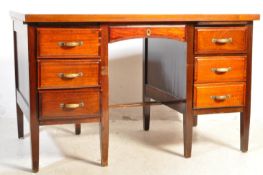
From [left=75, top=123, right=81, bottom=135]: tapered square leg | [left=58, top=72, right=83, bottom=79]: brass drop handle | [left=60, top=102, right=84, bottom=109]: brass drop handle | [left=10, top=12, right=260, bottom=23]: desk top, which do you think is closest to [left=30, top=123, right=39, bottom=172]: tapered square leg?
[left=60, top=102, right=84, bottom=109]: brass drop handle

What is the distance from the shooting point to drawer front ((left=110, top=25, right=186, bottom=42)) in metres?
2.40

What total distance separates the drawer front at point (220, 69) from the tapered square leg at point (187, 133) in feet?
0.66

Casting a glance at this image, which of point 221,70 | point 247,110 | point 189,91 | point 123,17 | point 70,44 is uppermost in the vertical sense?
point 123,17

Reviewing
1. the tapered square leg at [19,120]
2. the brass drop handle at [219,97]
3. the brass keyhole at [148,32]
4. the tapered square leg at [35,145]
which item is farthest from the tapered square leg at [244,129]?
the tapered square leg at [19,120]

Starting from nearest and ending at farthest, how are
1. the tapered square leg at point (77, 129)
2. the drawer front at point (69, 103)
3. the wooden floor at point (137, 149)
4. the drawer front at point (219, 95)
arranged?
the drawer front at point (69, 103) < the wooden floor at point (137, 149) < the drawer front at point (219, 95) < the tapered square leg at point (77, 129)

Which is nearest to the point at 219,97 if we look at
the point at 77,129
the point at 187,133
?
the point at 187,133

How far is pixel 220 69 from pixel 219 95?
0.14 m

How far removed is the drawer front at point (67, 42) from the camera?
7.52 feet

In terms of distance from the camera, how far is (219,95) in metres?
2.60

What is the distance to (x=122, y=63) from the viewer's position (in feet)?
11.4

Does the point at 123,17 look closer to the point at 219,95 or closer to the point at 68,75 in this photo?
the point at 68,75

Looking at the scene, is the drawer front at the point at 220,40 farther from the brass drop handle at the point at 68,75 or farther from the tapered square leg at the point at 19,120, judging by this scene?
the tapered square leg at the point at 19,120

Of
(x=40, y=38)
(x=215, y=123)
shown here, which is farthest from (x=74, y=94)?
(x=215, y=123)
